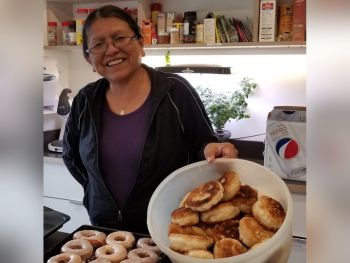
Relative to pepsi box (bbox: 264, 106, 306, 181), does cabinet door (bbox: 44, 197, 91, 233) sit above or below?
below

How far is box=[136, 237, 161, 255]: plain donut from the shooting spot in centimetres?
86

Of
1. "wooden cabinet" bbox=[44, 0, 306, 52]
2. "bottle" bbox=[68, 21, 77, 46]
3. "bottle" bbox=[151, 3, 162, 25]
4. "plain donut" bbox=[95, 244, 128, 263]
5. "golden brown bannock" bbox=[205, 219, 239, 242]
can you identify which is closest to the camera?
"golden brown bannock" bbox=[205, 219, 239, 242]

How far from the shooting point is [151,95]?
1311mm

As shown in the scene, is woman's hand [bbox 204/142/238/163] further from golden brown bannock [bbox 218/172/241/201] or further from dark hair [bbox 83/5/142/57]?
dark hair [bbox 83/5/142/57]

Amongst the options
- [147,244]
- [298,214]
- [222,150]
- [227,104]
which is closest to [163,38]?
[227,104]

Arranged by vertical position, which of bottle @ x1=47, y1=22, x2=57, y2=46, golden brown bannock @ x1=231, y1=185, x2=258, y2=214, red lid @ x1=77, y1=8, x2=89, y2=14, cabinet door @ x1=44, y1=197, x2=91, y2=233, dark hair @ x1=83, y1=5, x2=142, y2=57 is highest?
red lid @ x1=77, y1=8, x2=89, y2=14

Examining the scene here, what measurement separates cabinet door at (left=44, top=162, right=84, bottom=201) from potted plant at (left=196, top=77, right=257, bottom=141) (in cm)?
94

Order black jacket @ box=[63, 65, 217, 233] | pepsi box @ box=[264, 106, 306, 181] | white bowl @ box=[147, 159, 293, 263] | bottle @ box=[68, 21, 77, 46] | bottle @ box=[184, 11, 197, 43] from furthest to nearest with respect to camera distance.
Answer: bottle @ box=[68, 21, 77, 46], bottle @ box=[184, 11, 197, 43], pepsi box @ box=[264, 106, 306, 181], black jacket @ box=[63, 65, 217, 233], white bowl @ box=[147, 159, 293, 263]

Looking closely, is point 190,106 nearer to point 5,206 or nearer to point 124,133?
point 124,133

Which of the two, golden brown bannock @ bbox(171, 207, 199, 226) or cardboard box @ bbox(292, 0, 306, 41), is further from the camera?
cardboard box @ bbox(292, 0, 306, 41)

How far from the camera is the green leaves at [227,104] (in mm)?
2377

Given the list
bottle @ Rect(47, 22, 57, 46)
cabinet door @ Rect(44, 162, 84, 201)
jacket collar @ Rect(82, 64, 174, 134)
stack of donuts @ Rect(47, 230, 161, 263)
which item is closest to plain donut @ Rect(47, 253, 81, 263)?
stack of donuts @ Rect(47, 230, 161, 263)

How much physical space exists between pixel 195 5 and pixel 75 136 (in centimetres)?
143

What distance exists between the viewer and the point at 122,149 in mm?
1282
